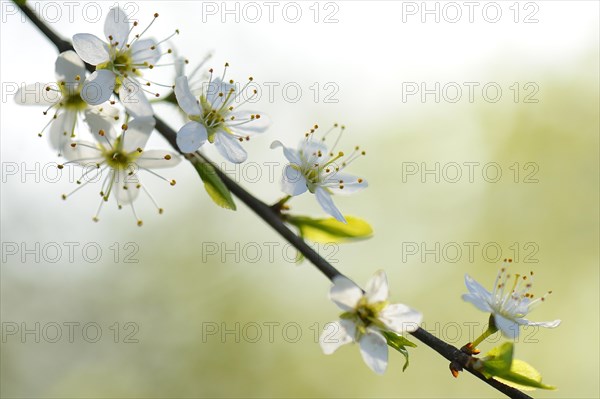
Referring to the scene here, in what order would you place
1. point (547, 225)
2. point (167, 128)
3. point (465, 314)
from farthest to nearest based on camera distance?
point (547, 225) < point (465, 314) < point (167, 128)

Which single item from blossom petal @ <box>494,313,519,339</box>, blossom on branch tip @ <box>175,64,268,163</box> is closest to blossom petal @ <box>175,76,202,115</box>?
blossom on branch tip @ <box>175,64,268,163</box>

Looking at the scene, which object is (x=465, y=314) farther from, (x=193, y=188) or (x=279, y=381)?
(x=193, y=188)

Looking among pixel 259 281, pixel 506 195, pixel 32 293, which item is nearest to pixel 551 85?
pixel 506 195

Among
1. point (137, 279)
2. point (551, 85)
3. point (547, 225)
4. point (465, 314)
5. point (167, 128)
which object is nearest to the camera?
point (167, 128)

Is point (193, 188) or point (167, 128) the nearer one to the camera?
point (167, 128)

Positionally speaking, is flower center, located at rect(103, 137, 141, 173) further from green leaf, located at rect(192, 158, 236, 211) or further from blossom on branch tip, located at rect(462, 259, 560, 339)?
blossom on branch tip, located at rect(462, 259, 560, 339)

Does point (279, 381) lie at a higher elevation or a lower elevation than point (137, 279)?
lower
